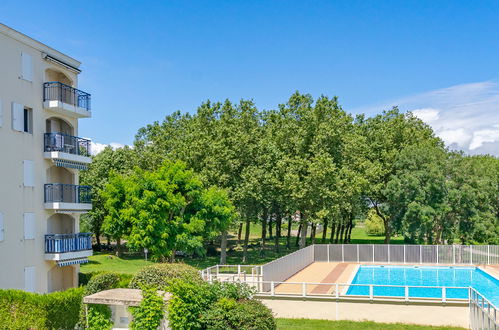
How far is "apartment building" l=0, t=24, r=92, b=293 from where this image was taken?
24.2 metres

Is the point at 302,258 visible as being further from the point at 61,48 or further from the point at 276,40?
the point at 61,48

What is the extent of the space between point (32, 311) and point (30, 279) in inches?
267

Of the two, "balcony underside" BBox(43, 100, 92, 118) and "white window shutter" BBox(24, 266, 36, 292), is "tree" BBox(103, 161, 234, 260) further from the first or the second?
"white window shutter" BBox(24, 266, 36, 292)

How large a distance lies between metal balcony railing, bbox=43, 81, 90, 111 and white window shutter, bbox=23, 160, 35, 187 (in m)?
3.50

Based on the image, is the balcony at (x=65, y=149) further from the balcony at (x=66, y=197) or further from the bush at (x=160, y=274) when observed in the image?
the bush at (x=160, y=274)

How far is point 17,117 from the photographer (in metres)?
24.9

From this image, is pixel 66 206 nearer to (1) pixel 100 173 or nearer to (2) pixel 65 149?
(2) pixel 65 149

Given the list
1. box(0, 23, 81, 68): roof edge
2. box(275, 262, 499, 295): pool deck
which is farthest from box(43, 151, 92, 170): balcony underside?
box(275, 262, 499, 295): pool deck

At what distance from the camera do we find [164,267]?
2188 centimetres

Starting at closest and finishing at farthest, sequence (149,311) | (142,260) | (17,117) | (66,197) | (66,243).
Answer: (149,311)
(17,117)
(66,243)
(66,197)
(142,260)

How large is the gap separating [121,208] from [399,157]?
26587 millimetres

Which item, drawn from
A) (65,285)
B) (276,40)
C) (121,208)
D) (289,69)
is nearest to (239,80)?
(289,69)

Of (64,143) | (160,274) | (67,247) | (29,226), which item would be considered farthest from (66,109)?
(160,274)

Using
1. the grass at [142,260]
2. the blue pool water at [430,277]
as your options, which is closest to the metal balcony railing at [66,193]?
the grass at [142,260]
